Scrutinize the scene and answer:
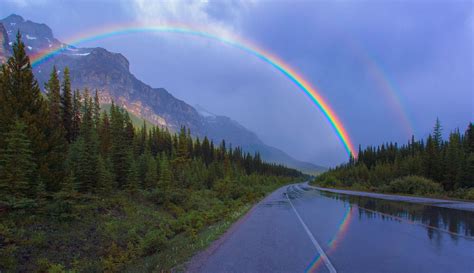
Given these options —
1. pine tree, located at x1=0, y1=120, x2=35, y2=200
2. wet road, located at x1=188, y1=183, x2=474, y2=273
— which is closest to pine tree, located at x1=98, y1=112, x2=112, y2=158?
pine tree, located at x1=0, y1=120, x2=35, y2=200

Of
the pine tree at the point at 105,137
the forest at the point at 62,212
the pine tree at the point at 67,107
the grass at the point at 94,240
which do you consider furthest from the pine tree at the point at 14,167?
the pine tree at the point at 67,107

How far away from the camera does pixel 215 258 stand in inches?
344

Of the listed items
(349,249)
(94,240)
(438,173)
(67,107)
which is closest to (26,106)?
(94,240)

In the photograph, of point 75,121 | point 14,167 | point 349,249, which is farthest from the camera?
point 75,121

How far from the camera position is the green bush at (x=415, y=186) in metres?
39.6

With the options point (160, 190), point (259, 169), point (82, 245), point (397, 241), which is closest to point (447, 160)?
point (160, 190)

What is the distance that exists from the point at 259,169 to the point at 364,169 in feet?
209

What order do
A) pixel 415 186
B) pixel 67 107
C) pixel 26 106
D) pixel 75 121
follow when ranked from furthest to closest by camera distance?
pixel 75 121 → pixel 67 107 → pixel 415 186 → pixel 26 106

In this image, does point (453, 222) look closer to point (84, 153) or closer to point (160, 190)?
point (84, 153)

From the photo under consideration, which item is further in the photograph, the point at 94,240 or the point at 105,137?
the point at 105,137

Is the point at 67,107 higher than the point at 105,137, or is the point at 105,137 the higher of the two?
the point at 67,107

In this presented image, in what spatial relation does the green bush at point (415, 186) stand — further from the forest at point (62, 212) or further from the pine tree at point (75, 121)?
the pine tree at point (75, 121)

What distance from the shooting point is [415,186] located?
41531 millimetres

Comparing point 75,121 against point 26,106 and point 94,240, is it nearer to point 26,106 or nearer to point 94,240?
point 26,106
